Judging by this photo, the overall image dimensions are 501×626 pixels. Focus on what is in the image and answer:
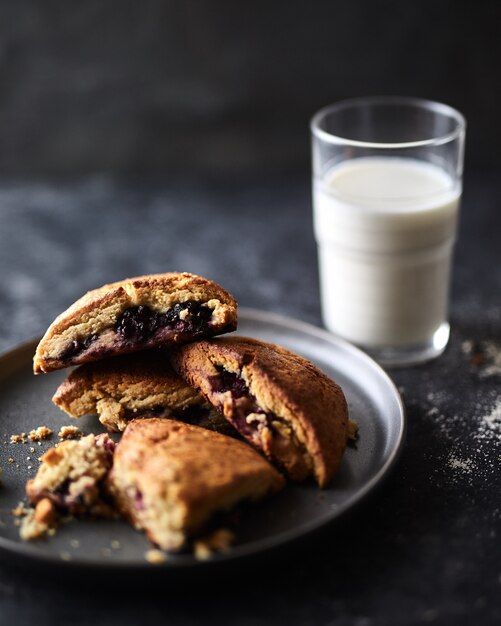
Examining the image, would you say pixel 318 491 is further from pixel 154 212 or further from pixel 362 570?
pixel 154 212

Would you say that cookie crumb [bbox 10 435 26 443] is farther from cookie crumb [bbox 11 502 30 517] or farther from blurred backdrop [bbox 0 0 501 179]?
blurred backdrop [bbox 0 0 501 179]

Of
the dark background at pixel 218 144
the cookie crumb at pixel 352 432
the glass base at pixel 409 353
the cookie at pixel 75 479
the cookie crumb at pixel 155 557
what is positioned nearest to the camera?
the cookie crumb at pixel 155 557

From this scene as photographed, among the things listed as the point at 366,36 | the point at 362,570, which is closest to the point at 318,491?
the point at 362,570

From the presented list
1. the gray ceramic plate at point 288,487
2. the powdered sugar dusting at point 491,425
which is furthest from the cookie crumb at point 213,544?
the powdered sugar dusting at point 491,425

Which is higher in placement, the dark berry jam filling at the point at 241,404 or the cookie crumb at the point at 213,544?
the dark berry jam filling at the point at 241,404

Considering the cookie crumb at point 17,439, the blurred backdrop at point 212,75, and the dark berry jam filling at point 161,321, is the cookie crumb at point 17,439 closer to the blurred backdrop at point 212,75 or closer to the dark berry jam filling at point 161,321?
the dark berry jam filling at point 161,321

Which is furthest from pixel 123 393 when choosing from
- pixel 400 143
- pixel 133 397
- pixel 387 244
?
pixel 400 143
